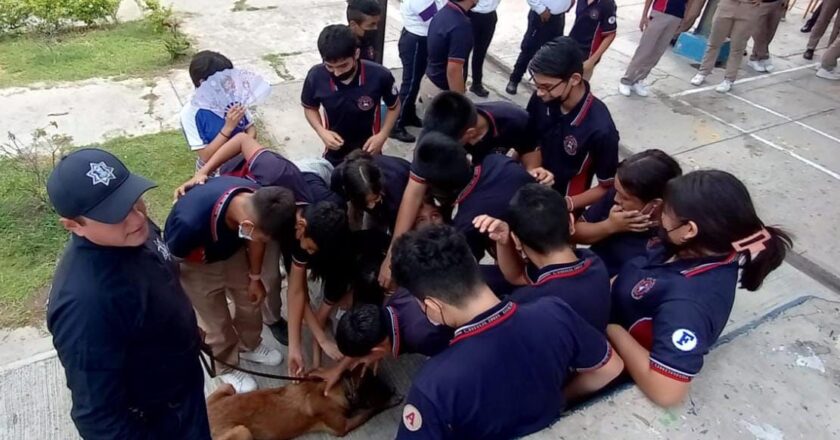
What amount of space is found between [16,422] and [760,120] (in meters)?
6.51

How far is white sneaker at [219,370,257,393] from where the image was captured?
3.13 m

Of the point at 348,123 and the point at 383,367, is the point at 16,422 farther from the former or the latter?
the point at 348,123

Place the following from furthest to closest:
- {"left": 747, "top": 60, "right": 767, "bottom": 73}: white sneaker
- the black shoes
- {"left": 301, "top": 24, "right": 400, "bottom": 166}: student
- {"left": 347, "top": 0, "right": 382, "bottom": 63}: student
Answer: {"left": 747, "top": 60, "right": 767, "bottom": 73}: white sneaker
the black shoes
{"left": 347, "top": 0, "right": 382, "bottom": 63}: student
{"left": 301, "top": 24, "right": 400, "bottom": 166}: student

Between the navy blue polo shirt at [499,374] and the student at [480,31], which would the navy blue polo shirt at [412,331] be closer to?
the navy blue polo shirt at [499,374]

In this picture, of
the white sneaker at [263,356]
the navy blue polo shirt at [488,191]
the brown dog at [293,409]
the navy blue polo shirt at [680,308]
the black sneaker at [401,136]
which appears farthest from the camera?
the black sneaker at [401,136]

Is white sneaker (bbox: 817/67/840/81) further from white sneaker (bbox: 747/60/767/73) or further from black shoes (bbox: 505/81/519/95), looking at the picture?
black shoes (bbox: 505/81/519/95)

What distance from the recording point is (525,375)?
1.75 m

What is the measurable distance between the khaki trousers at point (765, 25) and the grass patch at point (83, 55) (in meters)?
6.40

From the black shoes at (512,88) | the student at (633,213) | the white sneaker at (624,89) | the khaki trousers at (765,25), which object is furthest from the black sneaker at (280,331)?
the khaki trousers at (765,25)

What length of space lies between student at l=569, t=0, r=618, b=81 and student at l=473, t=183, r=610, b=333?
3.47 m

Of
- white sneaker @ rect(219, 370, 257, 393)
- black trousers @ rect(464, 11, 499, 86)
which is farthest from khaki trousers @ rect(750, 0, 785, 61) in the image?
white sneaker @ rect(219, 370, 257, 393)

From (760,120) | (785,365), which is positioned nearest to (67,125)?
(785,365)

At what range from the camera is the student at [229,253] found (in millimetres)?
2516

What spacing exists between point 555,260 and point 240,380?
1.89 metres
